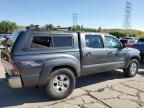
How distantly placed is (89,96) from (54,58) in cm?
149

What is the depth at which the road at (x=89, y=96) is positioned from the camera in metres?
5.15

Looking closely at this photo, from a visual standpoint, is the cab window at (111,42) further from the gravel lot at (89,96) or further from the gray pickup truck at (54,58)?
the gravel lot at (89,96)

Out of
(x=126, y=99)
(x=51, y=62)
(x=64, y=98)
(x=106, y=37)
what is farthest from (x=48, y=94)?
(x=106, y=37)

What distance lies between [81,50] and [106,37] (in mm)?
1479

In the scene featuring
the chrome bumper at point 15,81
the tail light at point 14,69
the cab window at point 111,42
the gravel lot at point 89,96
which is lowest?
the gravel lot at point 89,96

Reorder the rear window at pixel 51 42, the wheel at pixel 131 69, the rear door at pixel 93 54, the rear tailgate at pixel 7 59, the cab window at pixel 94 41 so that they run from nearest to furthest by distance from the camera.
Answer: the rear tailgate at pixel 7 59
the rear window at pixel 51 42
the rear door at pixel 93 54
the cab window at pixel 94 41
the wheel at pixel 131 69

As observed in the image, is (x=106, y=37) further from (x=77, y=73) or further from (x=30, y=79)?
(x=30, y=79)

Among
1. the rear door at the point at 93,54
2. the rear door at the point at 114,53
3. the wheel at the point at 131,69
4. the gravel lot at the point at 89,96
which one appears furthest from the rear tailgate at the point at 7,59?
the wheel at the point at 131,69

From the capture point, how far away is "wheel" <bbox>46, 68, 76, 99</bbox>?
17.5 ft

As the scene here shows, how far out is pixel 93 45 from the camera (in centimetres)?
648

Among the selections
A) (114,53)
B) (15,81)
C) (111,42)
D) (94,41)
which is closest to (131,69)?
(114,53)

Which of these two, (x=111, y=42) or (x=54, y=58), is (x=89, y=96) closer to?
(x=54, y=58)

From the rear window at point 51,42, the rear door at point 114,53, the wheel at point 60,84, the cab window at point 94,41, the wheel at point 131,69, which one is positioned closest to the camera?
the rear window at point 51,42

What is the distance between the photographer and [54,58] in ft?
17.3
